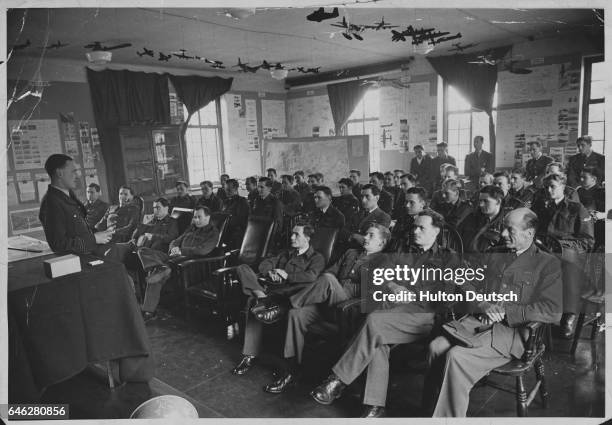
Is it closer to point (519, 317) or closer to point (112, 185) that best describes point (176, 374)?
point (519, 317)

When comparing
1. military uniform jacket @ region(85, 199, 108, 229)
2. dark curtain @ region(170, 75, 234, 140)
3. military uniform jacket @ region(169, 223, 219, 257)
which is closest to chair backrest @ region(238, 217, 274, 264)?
military uniform jacket @ region(169, 223, 219, 257)

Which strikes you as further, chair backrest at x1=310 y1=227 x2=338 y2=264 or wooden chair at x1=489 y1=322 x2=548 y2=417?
chair backrest at x1=310 y1=227 x2=338 y2=264

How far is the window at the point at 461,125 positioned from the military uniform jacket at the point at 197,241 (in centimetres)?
511

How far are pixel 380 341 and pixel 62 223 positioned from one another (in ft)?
6.84

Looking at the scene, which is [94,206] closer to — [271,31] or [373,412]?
[271,31]


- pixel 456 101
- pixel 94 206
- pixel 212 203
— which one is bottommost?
pixel 212 203

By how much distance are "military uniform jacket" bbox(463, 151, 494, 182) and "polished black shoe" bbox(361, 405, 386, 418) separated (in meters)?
5.42

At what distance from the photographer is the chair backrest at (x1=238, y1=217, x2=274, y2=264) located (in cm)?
366

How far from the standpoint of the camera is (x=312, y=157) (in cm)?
772

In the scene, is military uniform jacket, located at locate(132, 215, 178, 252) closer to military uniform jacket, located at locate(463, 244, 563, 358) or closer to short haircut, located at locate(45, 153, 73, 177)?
short haircut, located at locate(45, 153, 73, 177)

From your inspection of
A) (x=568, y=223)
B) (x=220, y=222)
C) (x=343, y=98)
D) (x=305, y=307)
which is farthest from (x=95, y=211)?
(x=343, y=98)

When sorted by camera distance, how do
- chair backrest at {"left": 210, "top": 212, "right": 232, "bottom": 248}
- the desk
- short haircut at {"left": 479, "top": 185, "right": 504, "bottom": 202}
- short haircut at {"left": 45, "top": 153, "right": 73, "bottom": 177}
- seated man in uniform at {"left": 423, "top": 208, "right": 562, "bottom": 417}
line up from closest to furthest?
1. seated man in uniform at {"left": 423, "top": 208, "right": 562, "bottom": 417}
2. the desk
3. short haircut at {"left": 45, "top": 153, "right": 73, "bottom": 177}
4. short haircut at {"left": 479, "top": 185, "right": 504, "bottom": 202}
5. chair backrest at {"left": 210, "top": 212, "right": 232, "bottom": 248}

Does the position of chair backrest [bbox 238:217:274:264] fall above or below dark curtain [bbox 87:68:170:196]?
below

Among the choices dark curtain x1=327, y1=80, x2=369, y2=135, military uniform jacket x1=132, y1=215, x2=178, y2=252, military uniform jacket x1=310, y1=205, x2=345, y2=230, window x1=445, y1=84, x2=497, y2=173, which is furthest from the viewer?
dark curtain x1=327, y1=80, x2=369, y2=135
